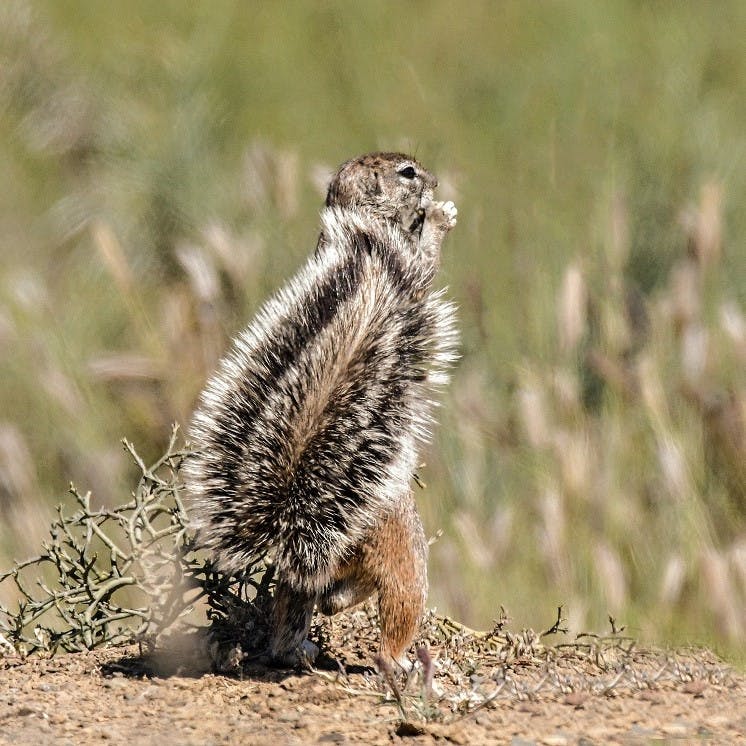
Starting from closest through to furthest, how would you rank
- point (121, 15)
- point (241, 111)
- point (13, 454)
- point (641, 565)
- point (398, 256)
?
point (398, 256), point (641, 565), point (13, 454), point (241, 111), point (121, 15)

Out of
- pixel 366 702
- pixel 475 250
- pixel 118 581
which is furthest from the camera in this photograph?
pixel 475 250

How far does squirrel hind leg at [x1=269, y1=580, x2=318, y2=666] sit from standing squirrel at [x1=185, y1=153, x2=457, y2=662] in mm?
185

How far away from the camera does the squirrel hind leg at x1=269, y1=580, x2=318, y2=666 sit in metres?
4.32

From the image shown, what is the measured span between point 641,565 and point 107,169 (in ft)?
16.5

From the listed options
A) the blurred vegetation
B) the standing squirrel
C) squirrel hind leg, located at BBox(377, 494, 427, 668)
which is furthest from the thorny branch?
the blurred vegetation

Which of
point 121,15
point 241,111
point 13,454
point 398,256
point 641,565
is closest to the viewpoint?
point 398,256

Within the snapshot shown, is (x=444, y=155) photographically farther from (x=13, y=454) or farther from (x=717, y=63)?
(x=13, y=454)

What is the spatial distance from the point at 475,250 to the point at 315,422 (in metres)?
3.08

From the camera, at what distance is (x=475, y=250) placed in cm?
686

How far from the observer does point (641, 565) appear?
5.50 metres

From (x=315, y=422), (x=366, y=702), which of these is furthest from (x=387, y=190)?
(x=366, y=702)

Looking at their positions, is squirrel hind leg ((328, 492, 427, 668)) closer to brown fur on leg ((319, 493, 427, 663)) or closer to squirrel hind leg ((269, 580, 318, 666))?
brown fur on leg ((319, 493, 427, 663))

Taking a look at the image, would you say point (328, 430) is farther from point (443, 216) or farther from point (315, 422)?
point (443, 216)

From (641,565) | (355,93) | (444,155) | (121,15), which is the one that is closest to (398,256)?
(641,565)
